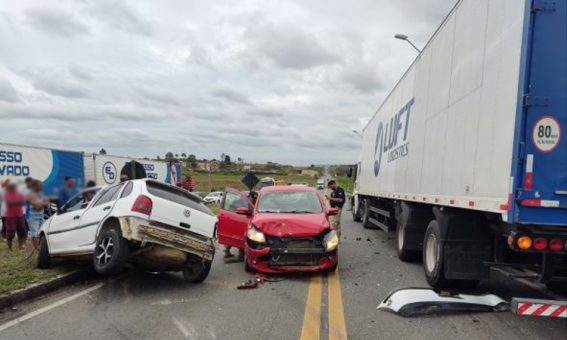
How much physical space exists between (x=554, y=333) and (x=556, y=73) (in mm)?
2670

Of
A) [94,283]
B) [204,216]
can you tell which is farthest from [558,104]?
[94,283]

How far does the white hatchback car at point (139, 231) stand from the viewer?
5504mm

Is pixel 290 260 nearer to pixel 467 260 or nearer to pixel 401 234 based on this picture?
pixel 467 260

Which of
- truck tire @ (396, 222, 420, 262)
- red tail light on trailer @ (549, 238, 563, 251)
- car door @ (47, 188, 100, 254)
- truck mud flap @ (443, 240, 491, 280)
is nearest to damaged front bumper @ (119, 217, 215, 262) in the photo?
car door @ (47, 188, 100, 254)

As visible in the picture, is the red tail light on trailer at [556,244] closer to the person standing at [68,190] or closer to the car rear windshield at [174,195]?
the car rear windshield at [174,195]

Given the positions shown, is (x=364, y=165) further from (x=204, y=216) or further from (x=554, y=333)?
(x=554, y=333)

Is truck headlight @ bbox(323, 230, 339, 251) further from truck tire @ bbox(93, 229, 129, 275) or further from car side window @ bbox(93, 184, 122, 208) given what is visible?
car side window @ bbox(93, 184, 122, 208)

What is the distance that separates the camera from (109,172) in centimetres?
201

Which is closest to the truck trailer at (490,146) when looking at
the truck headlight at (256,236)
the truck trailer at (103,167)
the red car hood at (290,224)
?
the red car hood at (290,224)

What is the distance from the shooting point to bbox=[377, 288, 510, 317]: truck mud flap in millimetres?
5523

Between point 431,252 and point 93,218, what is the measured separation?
4.91 meters

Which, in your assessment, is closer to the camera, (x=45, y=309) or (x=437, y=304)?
(x=437, y=304)

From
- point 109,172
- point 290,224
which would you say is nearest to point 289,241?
point 290,224

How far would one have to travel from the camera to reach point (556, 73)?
439 cm
